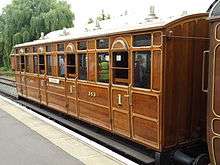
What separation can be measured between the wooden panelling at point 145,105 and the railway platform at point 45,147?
0.89 m

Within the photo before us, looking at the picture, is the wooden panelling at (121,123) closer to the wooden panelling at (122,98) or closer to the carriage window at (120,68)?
the wooden panelling at (122,98)

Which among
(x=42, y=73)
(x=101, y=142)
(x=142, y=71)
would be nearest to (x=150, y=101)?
(x=142, y=71)

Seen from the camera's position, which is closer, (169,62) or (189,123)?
(169,62)

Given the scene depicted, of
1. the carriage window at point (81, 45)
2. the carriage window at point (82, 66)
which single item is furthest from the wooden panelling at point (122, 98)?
the carriage window at point (81, 45)

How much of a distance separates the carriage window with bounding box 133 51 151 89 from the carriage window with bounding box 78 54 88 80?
93.6 inches

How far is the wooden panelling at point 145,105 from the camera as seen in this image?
6.55m

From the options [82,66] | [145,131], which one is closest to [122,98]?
[145,131]

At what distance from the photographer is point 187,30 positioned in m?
6.65

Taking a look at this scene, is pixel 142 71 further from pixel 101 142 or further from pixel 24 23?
pixel 24 23

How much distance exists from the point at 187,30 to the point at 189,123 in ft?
5.49

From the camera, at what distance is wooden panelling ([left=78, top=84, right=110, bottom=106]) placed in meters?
8.28

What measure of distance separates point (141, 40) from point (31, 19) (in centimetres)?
2771

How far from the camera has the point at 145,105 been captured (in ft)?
22.4

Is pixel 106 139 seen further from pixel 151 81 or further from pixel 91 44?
pixel 151 81
